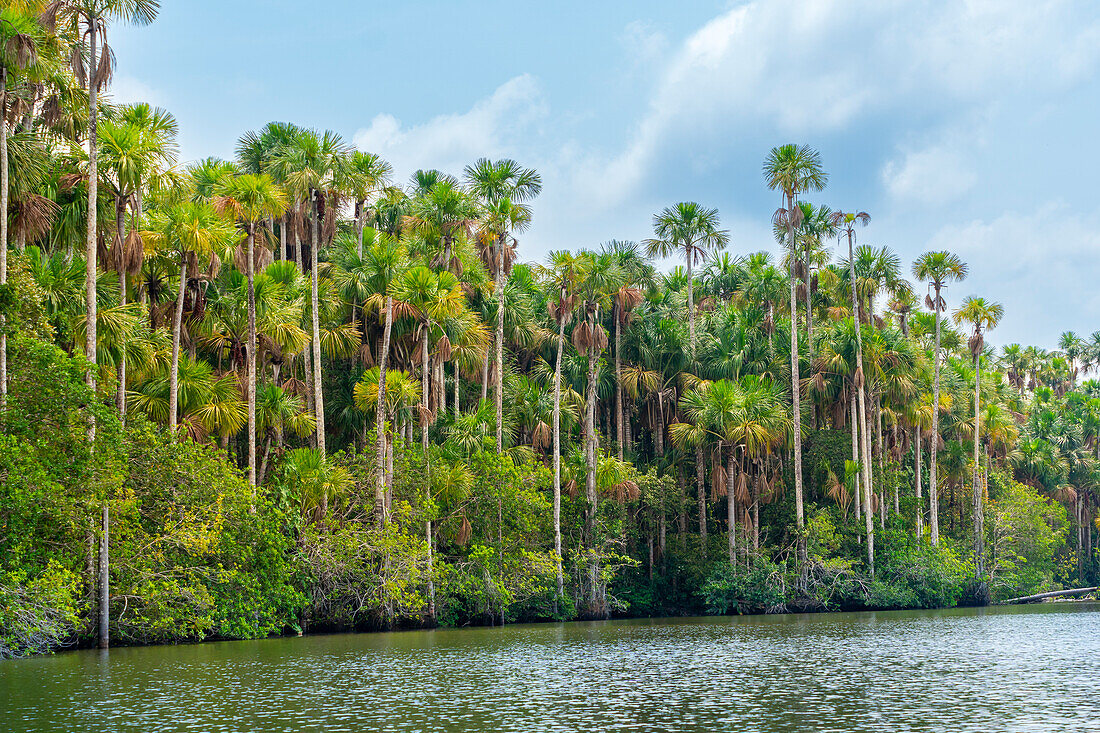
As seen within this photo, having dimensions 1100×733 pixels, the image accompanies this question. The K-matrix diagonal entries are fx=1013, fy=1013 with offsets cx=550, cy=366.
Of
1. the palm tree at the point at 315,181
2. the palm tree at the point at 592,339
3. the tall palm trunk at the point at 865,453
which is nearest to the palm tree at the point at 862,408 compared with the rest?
the tall palm trunk at the point at 865,453

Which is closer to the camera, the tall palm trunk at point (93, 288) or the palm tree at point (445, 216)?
the tall palm trunk at point (93, 288)

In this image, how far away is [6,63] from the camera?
24953 millimetres

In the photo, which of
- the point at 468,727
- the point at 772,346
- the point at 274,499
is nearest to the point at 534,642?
the point at 274,499

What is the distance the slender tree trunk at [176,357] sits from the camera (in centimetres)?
3027

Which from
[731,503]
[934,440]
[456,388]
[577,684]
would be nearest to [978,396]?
[934,440]

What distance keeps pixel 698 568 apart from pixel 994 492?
891 inches

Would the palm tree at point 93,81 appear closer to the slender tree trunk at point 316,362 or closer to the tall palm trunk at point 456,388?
the slender tree trunk at point 316,362

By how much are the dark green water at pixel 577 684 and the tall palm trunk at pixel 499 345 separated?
477 inches

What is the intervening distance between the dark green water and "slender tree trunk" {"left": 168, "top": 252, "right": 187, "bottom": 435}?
680cm

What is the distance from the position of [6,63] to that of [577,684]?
20.2 m

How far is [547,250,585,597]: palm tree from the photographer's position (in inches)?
1709

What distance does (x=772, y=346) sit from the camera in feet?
182

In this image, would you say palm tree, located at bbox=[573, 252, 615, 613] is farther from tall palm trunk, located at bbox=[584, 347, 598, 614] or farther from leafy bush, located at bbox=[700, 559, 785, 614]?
leafy bush, located at bbox=[700, 559, 785, 614]

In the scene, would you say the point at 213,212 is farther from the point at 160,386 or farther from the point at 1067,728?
the point at 1067,728
